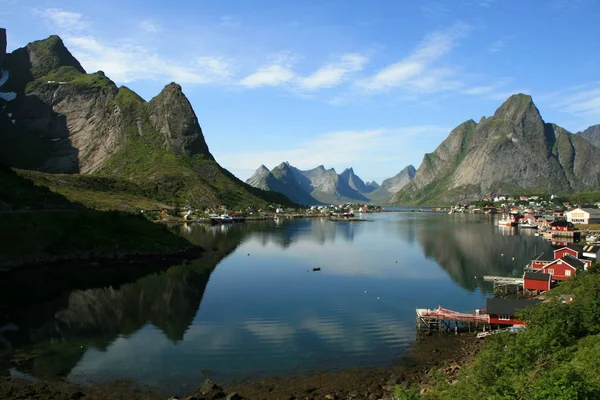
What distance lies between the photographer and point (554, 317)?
31344 millimetres

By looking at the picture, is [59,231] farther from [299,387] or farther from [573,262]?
[573,262]

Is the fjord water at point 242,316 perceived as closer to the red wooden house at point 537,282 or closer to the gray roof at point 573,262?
the red wooden house at point 537,282

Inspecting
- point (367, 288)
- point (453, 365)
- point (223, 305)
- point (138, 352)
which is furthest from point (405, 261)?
point (138, 352)

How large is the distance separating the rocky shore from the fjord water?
1.38m

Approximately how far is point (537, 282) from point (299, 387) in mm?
40718

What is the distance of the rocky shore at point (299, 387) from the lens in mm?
29203

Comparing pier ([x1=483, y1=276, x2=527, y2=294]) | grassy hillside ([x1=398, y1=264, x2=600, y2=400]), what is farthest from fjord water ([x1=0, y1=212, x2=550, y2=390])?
grassy hillside ([x1=398, y1=264, x2=600, y2=400])

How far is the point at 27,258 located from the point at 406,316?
59165 millimetres

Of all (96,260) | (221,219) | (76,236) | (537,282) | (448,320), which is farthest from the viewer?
(221,219)

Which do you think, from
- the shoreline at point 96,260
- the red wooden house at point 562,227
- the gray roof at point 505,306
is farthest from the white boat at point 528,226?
the gray roof at point 505,306

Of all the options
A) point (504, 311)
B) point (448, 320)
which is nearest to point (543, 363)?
point (504, 311)

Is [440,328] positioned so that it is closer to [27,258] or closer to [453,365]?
[453,365]

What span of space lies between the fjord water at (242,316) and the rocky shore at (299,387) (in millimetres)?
1385

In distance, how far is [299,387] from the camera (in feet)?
102
